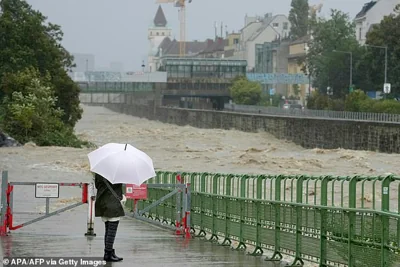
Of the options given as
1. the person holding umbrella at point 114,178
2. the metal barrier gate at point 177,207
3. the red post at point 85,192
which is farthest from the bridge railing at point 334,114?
the person holding umbrella at point 114,178

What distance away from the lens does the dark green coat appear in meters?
16.3

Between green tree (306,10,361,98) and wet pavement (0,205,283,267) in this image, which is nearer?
wet pavement (0,205,283,267)

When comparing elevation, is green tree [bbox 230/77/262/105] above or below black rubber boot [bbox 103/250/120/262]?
below

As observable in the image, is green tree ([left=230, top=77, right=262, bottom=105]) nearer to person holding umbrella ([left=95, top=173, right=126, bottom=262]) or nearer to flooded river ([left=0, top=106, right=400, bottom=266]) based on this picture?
flooded river ([left=0, top=106, right=400, bottom=266])

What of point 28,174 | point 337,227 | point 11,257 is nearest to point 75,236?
point 11,257

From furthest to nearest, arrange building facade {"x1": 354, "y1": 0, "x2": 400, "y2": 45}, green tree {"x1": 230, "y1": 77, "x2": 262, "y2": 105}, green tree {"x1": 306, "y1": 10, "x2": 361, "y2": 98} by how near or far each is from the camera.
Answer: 1. green tree {"x1": 230, "y1": 77, "x2": 262, "y2": 105}
2. building facade {"x1": 354, "y1": 0, "x2": 400, "y2": 45}
3. green tree {"x1": 306, "y1": 10, "x2": 361, "y2": 98}

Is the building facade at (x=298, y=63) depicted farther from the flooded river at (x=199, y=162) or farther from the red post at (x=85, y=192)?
the red post at (x=85, y=192)

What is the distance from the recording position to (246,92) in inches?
6521

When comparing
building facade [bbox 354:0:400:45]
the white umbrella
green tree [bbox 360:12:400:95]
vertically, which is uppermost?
building facade [bbox 354:0:400:45]

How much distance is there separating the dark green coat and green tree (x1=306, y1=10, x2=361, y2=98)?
361 feet

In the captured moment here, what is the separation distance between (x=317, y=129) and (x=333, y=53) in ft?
141

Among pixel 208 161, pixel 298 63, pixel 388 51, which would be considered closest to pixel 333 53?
pixel 388 51

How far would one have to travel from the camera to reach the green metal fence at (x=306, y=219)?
14039 millimetres

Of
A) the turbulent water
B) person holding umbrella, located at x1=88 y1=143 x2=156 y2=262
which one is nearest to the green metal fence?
person holding umbrella, located at x1=88 y1=143 x2=156 y2=262
